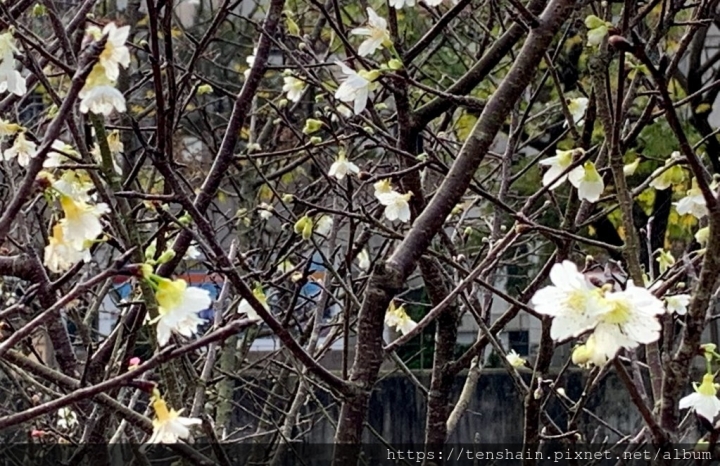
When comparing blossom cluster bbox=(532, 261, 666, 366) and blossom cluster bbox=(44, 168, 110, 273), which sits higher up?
blossom cluster bbox=(44, 168, 110, 273)

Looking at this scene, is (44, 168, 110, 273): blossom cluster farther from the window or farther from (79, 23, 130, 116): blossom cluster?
the window

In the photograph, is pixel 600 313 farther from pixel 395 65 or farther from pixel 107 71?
pixel 395 65

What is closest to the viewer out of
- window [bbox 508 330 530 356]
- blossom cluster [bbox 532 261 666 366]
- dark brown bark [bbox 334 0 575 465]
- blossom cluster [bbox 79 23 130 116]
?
blossom cluster [bbox 79 23 130 116]

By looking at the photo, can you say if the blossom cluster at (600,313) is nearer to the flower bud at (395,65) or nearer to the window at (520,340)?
the flower bud at (395,65)

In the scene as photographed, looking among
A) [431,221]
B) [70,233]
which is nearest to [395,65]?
[431,221]

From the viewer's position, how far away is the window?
9.45 m

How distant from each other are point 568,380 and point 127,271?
19.2ft

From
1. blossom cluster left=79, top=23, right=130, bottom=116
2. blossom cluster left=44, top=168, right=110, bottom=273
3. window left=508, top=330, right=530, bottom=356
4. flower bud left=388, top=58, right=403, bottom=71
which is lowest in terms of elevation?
blossom cluster left=44, top=168, right=110, bottom=273

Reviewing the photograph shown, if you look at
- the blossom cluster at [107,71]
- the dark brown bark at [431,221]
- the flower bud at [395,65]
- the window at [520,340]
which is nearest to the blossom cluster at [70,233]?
the blossom cluster at [107,71]

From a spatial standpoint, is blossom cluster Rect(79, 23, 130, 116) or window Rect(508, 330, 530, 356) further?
window Rect(508, 330, 530, 356)

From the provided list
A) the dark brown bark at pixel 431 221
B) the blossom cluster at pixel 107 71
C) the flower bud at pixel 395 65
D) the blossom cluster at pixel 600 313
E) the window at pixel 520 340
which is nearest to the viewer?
the blossom cluster at pixel 107 71

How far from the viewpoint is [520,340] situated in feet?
32.7

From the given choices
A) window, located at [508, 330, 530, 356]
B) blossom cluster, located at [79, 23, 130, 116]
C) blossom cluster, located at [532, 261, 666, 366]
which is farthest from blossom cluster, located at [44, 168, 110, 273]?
window, located at [508, 330, 530, 356]

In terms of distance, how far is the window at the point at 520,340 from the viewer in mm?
9451
